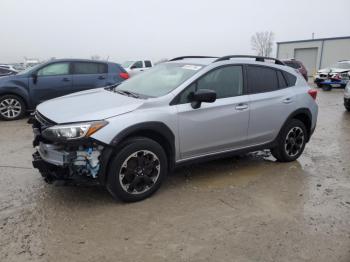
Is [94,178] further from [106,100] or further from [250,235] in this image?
[250,235]

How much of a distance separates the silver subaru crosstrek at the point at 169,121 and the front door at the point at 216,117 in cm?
1

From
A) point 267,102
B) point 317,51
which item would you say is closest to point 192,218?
point 267,102

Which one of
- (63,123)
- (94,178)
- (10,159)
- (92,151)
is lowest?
(10,159)

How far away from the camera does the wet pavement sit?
3.00m

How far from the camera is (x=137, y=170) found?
385 cm

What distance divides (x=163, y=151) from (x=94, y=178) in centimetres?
86

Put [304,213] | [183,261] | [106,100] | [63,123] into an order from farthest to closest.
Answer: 1. [106,100]
2. [304,213]
3. [63,123]
4. [183,261]

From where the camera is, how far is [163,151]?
3994mm

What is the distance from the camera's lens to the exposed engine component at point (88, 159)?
3561 millimetres

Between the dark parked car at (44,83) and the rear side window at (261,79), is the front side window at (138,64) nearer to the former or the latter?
the dark parked car at (44,83)

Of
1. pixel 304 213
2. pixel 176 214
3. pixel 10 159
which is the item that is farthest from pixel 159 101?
pixel 10 159

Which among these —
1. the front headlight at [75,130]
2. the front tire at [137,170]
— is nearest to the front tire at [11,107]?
the front headlight at [75,130]

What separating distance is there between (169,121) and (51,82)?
19.9ft

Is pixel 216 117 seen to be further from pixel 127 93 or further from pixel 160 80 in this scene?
pixel 127 93
